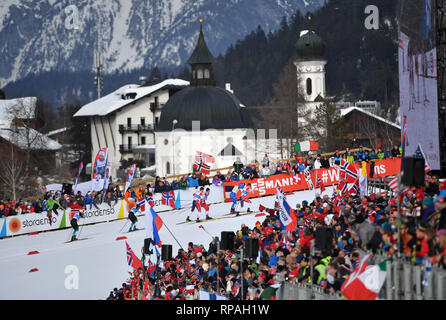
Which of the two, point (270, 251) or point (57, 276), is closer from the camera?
point (270, 251)

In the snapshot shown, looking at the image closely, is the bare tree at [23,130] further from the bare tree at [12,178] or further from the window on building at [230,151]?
the window on building at [230,151]

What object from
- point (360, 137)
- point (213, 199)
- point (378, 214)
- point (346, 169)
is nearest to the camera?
point (378, 214)

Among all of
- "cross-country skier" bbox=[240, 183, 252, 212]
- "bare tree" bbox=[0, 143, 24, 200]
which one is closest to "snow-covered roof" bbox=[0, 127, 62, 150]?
"bare tree" bbox=[0, 143, 24, 200]

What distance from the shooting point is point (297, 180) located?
37.7m

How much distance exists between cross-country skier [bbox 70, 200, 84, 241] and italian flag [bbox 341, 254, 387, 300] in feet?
67.7

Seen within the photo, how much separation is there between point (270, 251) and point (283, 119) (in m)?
56.7

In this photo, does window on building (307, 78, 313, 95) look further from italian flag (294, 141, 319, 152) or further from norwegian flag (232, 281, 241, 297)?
norwegian flag (232, 281, 241, 297)

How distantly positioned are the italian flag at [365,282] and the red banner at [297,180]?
23.7 meters

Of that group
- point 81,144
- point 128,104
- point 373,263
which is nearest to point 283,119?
point 128,104

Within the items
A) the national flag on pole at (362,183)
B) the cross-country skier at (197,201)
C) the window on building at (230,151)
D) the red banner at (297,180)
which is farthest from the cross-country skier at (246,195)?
the window on building at (230,151)

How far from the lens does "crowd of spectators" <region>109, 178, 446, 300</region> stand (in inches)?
517

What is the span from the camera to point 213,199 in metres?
37.0

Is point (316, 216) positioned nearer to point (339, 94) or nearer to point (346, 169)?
point (346, 169)

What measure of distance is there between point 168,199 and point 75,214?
203 inches
